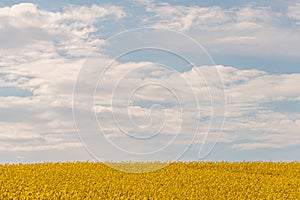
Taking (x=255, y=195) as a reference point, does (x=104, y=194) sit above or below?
above

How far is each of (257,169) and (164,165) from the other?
4296 mm

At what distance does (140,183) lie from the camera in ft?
49.9

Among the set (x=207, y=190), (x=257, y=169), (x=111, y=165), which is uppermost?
(x=207, y=190)

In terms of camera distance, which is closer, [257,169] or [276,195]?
[276,195]

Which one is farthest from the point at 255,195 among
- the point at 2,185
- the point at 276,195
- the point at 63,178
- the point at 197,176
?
the point at 2,185

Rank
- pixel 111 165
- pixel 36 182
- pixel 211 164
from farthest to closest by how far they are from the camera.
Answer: pixel 211 164, pixel 111 165, pixel 36 182

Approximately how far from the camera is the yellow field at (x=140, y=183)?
13398 mm

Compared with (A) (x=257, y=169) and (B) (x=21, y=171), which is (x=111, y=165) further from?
(A) (x=257, y=169)

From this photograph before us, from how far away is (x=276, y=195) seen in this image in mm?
15305

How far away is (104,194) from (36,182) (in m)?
2.20

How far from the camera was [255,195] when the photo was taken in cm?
1526

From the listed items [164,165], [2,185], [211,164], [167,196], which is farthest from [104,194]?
[211,164]

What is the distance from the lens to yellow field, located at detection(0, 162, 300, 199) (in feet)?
44.0

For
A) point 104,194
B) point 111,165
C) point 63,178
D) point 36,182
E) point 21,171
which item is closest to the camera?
point 104,194
